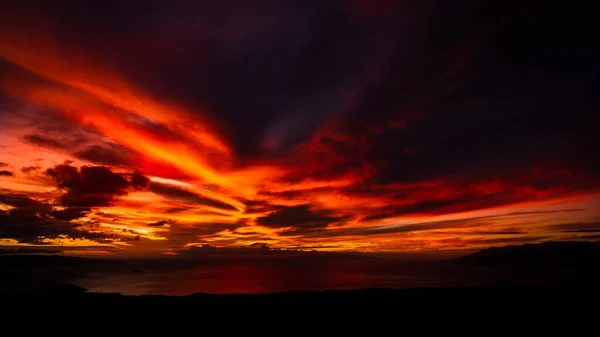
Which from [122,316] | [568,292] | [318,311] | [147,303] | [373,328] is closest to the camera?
[373,328]

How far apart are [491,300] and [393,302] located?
8.74 meters

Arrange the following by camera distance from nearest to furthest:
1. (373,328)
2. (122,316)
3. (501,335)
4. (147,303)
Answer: (501,335), (373,328), (122,316), (147,303)

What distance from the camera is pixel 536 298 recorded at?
30.4 m

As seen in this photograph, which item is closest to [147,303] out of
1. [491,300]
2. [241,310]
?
[241,310]

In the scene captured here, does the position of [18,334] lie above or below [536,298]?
above

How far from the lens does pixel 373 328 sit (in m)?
20.5

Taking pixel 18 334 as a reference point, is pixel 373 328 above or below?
below

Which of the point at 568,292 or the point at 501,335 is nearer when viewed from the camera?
the point at 501,335

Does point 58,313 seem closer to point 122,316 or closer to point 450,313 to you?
point 122,316

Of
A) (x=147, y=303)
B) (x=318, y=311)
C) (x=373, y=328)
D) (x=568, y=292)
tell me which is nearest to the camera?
(x=373, y=328)

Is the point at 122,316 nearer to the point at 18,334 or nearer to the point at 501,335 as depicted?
the point at 18,334

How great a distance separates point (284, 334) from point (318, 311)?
291 inches

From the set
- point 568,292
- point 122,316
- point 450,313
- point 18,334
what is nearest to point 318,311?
point 450,313

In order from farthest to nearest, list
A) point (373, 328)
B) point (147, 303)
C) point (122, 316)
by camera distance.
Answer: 1. point (147, 303)
2. point (122, 316)
3. point (373, 328)
